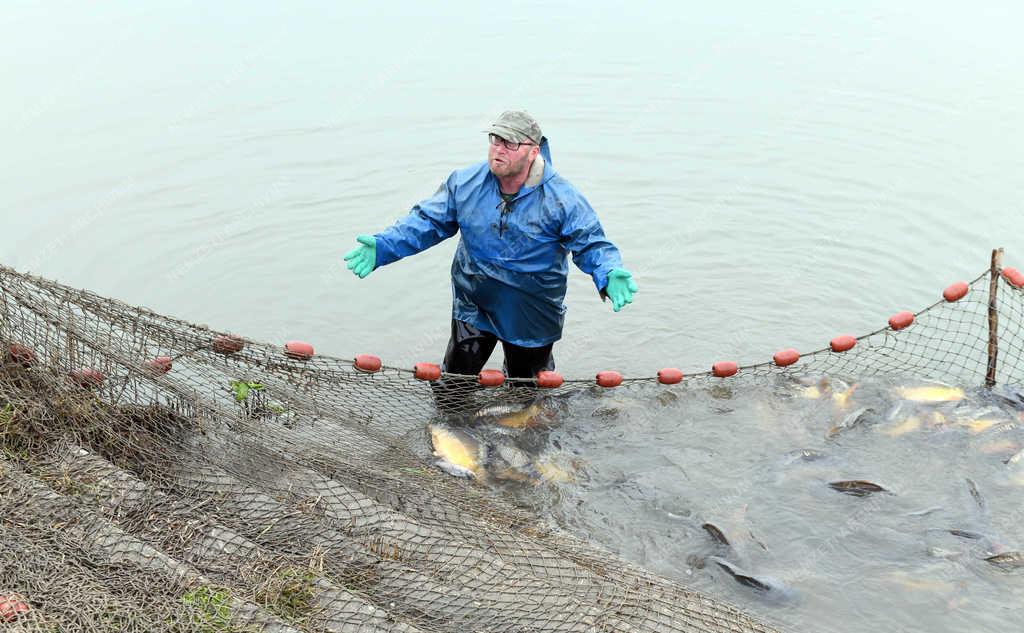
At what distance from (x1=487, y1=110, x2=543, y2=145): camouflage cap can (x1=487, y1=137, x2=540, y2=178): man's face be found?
5 centimetres

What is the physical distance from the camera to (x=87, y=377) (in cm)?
554

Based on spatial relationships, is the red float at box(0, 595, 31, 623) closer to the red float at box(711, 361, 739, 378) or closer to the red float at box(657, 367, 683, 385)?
the red float at box(657, 367, 683, 385)

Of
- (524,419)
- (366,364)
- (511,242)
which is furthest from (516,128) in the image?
(524,419)

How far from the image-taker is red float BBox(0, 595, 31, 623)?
13.0 feet

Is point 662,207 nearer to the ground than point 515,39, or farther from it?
nearer to the ground

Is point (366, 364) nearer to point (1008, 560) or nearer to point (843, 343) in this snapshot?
point (843, 343)

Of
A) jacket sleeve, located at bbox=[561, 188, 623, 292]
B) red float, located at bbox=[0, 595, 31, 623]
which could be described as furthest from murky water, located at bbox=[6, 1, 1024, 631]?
red float, located at bbox=[0, 595, 31, 623]

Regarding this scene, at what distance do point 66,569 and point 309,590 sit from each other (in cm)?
112

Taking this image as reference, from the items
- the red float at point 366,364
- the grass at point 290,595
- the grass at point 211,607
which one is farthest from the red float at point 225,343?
the grass at point 211,607

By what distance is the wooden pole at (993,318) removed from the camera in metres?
7.07

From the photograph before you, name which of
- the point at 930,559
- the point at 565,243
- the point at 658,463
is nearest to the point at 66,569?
the point at 565,243

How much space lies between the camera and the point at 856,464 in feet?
22.2

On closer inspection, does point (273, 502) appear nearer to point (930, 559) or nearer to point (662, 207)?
point (930, 559)

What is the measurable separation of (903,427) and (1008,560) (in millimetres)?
1443
